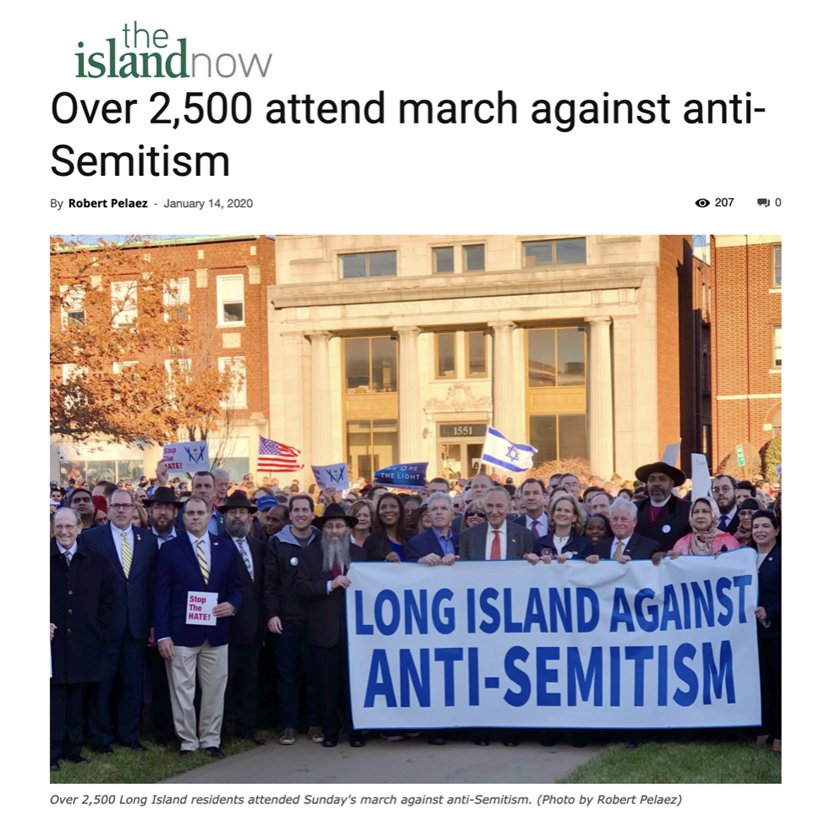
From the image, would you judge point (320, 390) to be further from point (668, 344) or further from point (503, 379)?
point (668, 344)

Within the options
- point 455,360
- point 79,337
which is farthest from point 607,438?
point 79,337

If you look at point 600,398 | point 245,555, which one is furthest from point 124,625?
point 600,398

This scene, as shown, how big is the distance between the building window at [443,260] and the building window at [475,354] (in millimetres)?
2678

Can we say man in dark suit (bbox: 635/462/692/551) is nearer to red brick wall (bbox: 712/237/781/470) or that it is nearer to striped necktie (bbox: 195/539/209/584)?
striped necktie (bbox: 195/539/209/584)

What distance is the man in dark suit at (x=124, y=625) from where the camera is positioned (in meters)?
9.42

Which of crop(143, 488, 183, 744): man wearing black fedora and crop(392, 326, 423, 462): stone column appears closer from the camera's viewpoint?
crop(143, 488, 183, 744): man wearing black fedora

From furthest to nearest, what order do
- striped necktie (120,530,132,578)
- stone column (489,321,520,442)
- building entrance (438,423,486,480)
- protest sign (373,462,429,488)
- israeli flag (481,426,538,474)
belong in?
building entrance (438,423,486,480)
stone column (489,321,520,442)
israeli flag (481,426,538,474)
protest sign (373,462,429,488)
striped necktie (120,530,132,578)

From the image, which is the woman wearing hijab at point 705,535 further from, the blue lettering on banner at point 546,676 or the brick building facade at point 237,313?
the brick building facade at point 237,313

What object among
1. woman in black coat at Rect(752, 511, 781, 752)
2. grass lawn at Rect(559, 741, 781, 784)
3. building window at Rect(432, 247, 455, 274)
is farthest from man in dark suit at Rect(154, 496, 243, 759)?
building window at Rect(432, 247, 455, 274)

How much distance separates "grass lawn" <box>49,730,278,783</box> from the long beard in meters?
1.55

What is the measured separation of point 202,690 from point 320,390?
3990 centimetres

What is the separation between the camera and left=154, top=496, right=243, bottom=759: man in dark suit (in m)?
9.23

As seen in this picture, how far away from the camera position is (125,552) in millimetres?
9570

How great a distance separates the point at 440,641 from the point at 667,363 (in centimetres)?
3902
